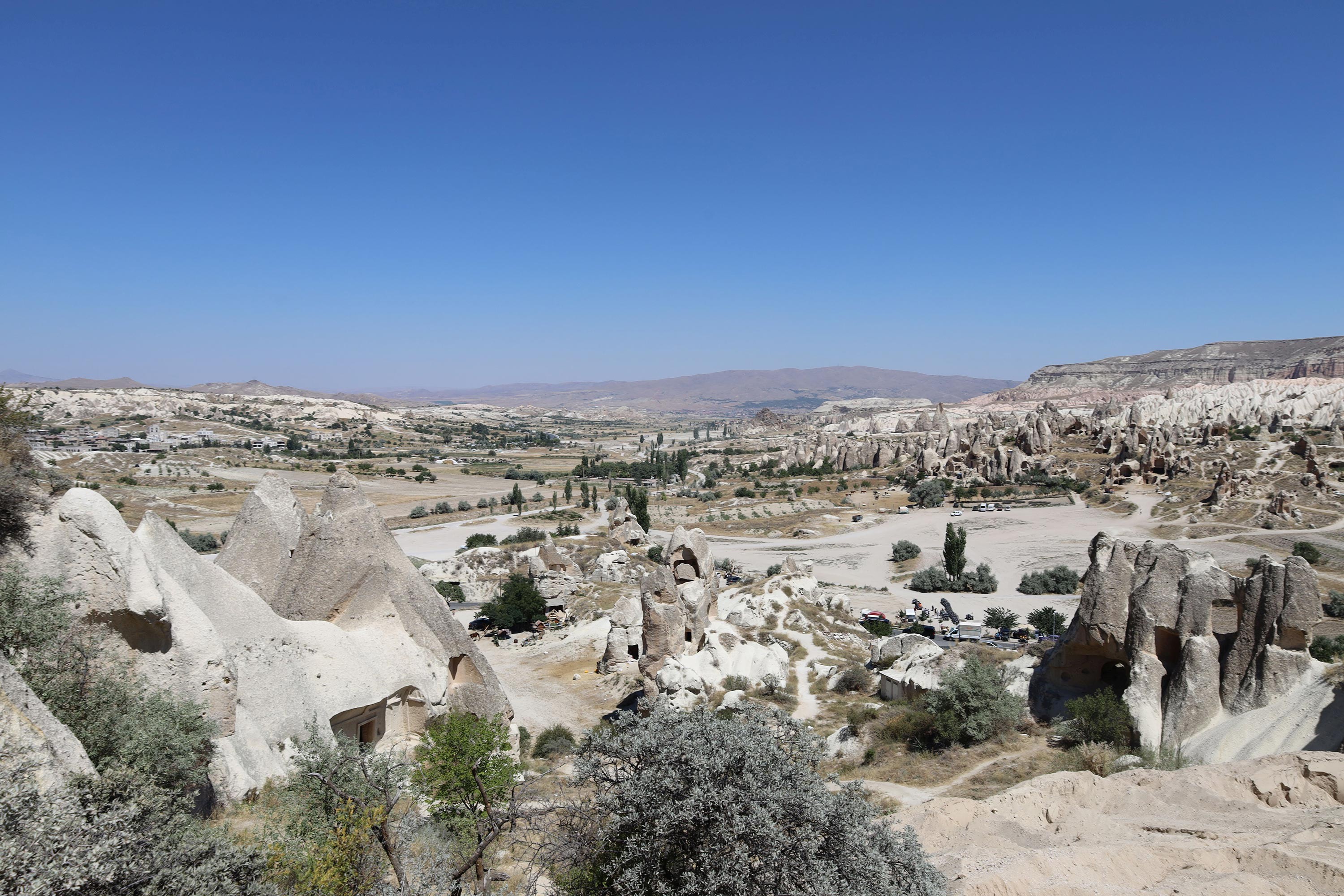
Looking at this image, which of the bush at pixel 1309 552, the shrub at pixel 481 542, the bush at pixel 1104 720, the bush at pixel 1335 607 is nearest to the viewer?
the bush at pixel 1104 720

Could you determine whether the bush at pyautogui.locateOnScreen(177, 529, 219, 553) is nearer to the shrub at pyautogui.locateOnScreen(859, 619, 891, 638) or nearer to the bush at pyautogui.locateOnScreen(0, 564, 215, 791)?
the shrub at pyautogui.locateOnScreen(859, 619, 891, 638)

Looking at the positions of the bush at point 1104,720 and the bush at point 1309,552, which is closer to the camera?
the bush at point 1104,720

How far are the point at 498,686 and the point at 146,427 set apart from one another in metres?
170

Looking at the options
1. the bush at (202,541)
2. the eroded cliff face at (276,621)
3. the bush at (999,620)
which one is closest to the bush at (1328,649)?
the bush at (999,620)

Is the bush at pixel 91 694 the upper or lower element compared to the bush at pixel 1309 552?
upper

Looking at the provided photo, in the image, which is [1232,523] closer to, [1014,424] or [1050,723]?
[1050,723]

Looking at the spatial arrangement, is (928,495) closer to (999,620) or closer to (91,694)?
(999,620)

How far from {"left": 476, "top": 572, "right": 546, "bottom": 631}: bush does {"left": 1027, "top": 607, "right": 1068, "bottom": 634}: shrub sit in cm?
2610

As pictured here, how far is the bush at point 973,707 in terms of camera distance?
16438 millimetres

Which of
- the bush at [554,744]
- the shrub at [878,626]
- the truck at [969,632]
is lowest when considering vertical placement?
the truck at [969,632]

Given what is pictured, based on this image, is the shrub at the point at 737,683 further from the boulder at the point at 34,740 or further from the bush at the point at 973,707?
the boulder at the point at 34,740

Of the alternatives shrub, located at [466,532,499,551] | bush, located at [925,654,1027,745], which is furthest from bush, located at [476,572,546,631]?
bush, located at [925,654,1027,745]

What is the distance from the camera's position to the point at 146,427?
477 feet

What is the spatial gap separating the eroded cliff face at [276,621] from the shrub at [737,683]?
9.04 meters
